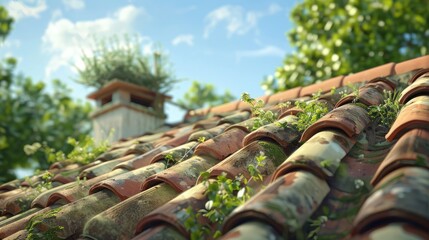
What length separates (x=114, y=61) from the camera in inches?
316

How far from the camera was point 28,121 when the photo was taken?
2064 cm

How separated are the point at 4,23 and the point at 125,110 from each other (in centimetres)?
1594

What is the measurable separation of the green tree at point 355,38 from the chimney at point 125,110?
759 centimetres

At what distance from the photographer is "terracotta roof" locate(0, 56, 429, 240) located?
172 cm

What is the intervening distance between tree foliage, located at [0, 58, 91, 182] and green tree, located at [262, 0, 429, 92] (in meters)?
9.60

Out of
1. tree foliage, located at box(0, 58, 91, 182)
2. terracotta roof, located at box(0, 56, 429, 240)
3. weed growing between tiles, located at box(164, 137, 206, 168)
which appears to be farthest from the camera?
tree foliage, located at box(0, 58, 91, 182)

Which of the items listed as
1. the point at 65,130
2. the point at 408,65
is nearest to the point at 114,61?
the point at 408,65

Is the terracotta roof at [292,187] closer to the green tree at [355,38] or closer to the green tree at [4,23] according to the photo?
the green tree at [355,38]

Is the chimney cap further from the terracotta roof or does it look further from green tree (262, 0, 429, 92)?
green tree (262, 0, 429, 92)

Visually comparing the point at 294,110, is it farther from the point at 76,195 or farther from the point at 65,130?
the point at 65,130

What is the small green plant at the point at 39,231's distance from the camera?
8.73ft

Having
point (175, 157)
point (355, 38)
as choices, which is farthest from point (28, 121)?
point (175, 157)

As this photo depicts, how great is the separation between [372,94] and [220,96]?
28.1 m

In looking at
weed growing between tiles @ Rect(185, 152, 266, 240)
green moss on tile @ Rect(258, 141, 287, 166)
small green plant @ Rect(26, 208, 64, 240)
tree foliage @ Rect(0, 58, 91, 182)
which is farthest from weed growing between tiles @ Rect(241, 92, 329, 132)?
tree foliage @ Rect(0, 58, 91, 182)
